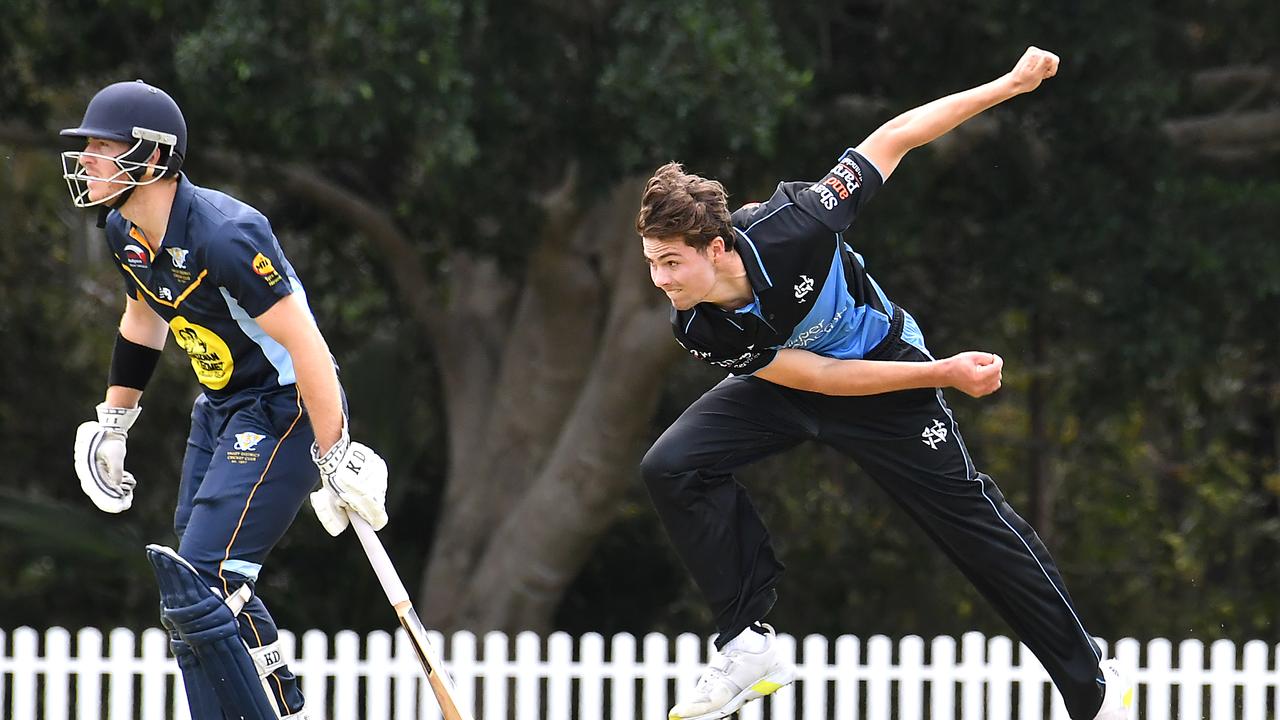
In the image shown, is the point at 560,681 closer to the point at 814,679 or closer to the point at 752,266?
the point at 814,679

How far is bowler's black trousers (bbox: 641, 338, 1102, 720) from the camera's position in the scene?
432 cm

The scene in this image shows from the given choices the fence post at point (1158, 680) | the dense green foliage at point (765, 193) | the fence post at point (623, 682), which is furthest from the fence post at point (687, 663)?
the dense green foliage at point (765, 193)

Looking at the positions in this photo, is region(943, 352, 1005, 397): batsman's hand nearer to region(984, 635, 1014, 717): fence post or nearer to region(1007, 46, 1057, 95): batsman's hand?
region(1007, 46, 1057, 95): batsman's hand

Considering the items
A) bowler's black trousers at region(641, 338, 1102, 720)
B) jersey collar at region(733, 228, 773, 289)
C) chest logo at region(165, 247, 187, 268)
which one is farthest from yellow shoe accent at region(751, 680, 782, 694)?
chest logo at region(165, 247, 187, 268)

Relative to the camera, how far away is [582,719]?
692 cm

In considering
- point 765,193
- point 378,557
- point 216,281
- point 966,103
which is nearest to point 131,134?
point 216,281

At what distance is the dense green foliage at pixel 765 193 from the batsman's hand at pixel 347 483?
3.59 meters

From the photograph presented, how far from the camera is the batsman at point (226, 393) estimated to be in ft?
12.6

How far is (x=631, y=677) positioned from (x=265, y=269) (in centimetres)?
355

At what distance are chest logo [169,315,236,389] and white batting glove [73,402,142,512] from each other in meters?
0.37

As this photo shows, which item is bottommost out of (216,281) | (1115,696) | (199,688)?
(1115,696)

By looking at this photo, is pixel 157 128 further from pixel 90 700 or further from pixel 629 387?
pixel 629 387

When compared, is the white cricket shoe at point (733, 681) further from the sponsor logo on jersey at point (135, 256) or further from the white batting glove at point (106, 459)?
the sponsor logo on jersey at point (135, 256)

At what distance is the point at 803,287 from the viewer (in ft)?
13.4
